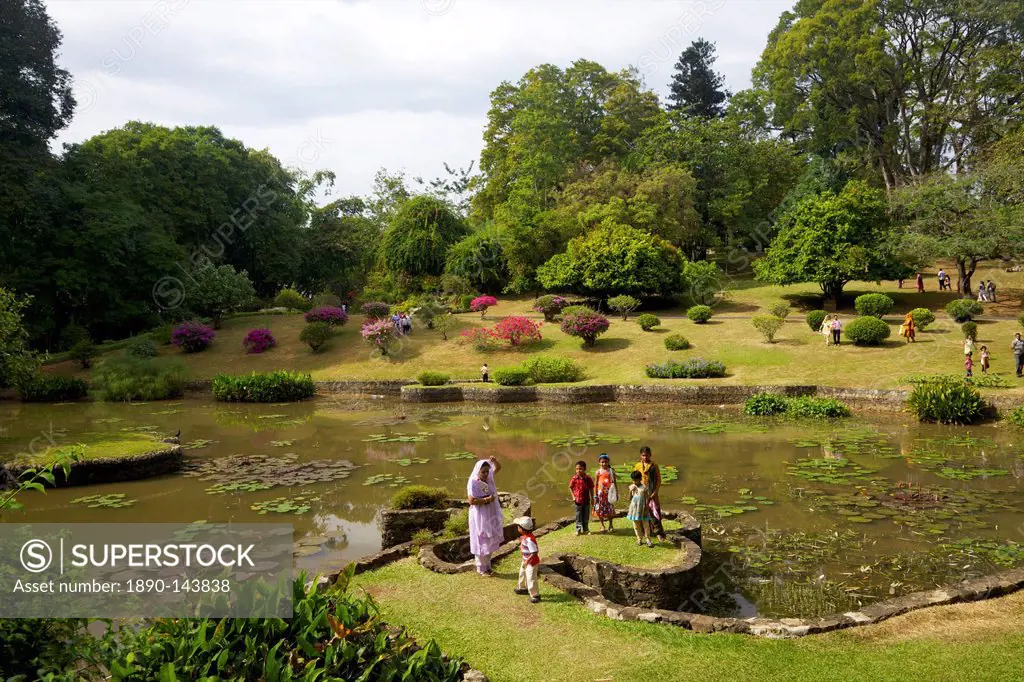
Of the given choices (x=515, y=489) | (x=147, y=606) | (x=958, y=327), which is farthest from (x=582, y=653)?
(x=958, y=327)

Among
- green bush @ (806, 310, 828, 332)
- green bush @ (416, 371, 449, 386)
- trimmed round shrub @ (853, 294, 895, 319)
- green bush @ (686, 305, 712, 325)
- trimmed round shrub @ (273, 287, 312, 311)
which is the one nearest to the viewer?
green bush @ (416, 371, 449, 386)

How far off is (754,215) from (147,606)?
48039 mm

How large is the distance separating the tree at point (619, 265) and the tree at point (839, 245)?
5690mm

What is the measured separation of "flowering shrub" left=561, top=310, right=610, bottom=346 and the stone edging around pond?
17.6 meters

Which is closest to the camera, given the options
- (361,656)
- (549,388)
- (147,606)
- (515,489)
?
(361,656)

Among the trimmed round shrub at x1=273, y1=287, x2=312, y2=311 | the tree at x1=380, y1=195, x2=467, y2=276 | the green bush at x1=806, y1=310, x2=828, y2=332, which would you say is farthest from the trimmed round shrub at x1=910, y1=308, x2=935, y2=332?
the trimmed round shrub at x1=273, y1=287, x2=312, y2=311

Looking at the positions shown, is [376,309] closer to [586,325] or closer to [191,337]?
[191,337]

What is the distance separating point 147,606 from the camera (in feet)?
25.5

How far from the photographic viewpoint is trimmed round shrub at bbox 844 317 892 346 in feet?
83.0

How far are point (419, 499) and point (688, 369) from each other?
16.2 m

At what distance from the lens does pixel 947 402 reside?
18.5 meters

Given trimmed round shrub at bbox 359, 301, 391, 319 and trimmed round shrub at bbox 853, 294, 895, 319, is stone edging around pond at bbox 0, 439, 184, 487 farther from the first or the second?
trimmed round shrub at bbox 853, 294, 895, 319

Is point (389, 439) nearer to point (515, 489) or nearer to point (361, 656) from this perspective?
point (515, 489)

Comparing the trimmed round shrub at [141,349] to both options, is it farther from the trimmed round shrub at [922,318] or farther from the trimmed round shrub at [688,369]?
→ the trimmed round shrub at [922,318]
